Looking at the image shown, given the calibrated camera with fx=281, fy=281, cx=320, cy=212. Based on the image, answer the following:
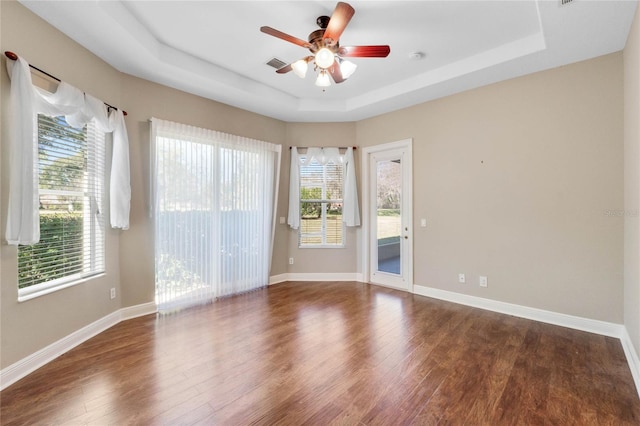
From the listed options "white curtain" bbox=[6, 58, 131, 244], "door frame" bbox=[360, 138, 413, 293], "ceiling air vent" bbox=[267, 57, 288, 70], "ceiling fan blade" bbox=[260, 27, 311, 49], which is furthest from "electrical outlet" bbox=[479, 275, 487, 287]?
"white curtain" bbox=[6, 58, 131, 244]

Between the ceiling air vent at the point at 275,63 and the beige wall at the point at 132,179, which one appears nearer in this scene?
the beige wall at the point at 132,179

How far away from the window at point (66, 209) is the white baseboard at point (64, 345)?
0.51 meters

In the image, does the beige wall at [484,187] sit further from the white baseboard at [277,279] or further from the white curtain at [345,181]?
the white baseboard at [277,279]

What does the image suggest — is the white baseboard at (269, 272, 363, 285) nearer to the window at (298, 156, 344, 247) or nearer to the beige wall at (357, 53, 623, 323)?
the window at (298, 156, 344, 247)

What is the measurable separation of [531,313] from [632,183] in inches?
67.4

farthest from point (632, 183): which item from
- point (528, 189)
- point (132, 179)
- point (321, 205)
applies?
point (132, 179)

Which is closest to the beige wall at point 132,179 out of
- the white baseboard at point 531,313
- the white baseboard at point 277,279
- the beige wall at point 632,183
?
the white baseboard at point 277,279

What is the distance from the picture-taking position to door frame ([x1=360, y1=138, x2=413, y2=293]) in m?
4.40

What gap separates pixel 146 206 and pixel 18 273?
1381 mm

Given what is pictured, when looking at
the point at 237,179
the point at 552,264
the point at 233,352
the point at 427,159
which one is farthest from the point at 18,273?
the point at 552,264

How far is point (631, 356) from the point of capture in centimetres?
235

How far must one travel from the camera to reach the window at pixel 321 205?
16.9 feet

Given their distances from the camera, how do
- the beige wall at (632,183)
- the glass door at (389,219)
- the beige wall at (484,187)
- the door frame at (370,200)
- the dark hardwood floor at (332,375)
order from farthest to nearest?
the glass door at (389,219)
the door frame at (370,200)
the beige wall at (484,187)
the beige wall at (632,183)
the dark hardwood floor at (332,375)

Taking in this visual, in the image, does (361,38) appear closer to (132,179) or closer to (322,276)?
(132,179)
